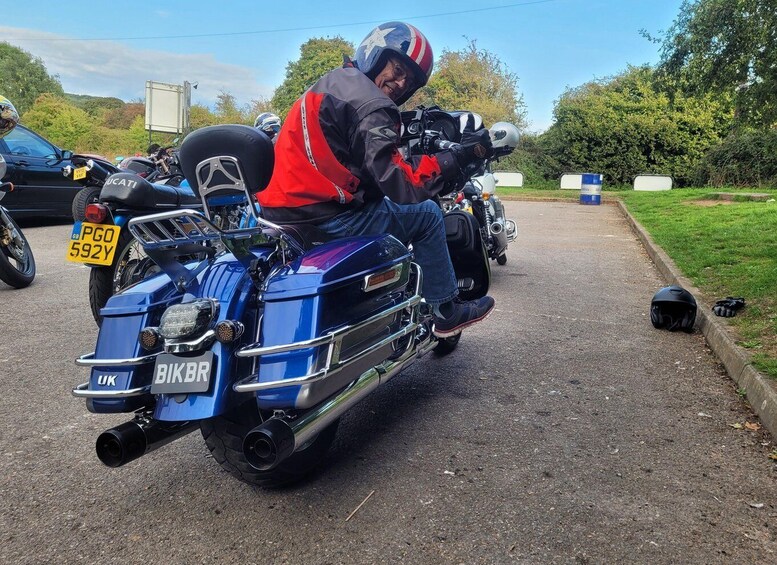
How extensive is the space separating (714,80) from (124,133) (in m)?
40.4

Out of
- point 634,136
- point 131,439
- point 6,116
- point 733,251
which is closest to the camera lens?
point 131,439

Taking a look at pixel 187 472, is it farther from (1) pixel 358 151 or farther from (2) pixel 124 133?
(2) pixel 124 133

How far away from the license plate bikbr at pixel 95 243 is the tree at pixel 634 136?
26.2 metres

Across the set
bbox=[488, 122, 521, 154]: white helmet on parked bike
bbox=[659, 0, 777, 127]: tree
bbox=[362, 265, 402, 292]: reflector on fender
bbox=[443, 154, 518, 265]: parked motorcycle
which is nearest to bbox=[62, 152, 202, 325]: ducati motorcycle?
bbox=[362, 265, 402, 292]: reflector on fender

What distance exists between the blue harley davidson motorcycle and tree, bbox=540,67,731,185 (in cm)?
2717

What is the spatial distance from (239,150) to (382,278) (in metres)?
0.86

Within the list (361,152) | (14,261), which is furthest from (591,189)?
(361,152)

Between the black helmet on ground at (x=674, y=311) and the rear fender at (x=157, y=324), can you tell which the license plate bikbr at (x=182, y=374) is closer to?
the rear fender at (x=157, y=324)

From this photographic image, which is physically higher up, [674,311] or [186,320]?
[186,320]

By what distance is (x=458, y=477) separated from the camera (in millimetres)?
3027

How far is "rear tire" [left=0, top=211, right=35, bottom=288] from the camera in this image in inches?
267

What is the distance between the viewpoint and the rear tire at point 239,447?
2.66 meters

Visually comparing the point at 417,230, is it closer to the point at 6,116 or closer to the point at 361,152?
the point at 361,152

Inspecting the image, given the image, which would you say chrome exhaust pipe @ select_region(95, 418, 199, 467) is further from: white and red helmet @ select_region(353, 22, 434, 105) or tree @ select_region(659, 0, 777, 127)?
tree @ select_region(659, 0, 777, 127)
